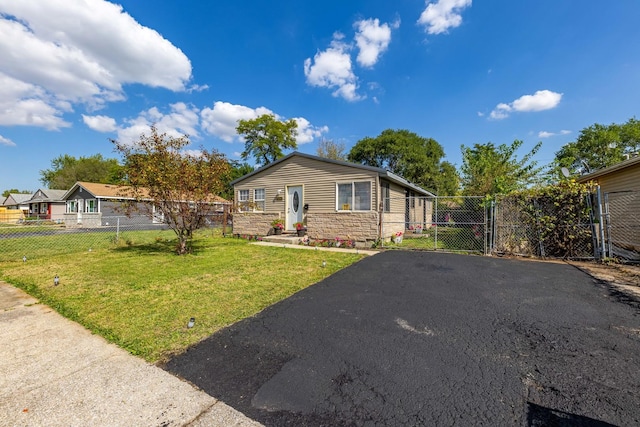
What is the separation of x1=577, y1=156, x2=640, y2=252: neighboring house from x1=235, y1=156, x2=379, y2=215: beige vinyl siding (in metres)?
7.35

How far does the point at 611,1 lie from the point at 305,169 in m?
10.9

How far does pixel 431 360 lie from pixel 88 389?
9.95ft

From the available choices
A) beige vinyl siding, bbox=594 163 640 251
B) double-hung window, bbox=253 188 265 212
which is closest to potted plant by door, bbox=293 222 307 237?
double-hung window, bbox=253 188 265 212

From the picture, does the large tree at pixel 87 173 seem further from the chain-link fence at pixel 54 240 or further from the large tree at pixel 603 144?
the large tree at pixel 603 144

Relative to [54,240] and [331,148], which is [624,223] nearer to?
[54,240]

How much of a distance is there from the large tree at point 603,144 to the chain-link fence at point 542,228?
29.2 meters

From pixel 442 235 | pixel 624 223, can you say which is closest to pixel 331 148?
pixel 442 235

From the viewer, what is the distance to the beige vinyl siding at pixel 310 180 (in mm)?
10852

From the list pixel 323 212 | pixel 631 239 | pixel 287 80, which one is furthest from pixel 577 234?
pixel 287 80

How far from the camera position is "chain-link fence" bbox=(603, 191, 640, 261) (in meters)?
7.10

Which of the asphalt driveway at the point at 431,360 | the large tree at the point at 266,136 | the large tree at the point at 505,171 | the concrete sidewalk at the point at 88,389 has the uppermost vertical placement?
the large tree at the point at 266,136

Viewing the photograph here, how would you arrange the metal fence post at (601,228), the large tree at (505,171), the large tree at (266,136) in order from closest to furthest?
the metal fence post at (601,228)
the large tree at (505,171)
the large tree at (266,136)

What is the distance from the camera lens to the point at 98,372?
2.46 metres

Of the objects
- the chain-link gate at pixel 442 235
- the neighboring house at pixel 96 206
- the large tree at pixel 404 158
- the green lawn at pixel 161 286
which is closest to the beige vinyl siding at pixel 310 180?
the chain-link gate at pixel 442 235
